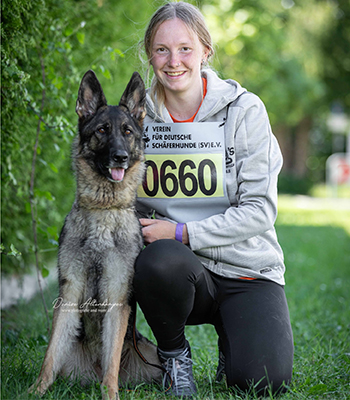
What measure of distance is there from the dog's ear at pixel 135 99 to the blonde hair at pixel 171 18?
0.26 metres

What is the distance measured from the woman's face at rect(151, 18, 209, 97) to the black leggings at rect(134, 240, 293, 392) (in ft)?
3.56

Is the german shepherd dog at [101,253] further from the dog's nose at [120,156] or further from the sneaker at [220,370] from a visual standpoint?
the sneaker at [220,370]

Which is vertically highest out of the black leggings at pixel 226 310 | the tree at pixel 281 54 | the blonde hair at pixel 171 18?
the tree at pixel 281 54

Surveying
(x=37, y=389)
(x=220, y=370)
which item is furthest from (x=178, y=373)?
(x=37, y=389)

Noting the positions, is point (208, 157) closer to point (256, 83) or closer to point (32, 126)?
point (32, 126)

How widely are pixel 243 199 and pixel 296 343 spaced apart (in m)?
1.53

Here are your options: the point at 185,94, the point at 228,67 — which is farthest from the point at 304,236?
the point at 185,94

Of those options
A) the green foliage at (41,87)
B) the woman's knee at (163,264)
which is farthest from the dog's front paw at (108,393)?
the green foliage at (41,87)

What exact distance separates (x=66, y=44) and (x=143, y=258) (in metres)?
1.86

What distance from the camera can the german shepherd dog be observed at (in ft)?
8.14

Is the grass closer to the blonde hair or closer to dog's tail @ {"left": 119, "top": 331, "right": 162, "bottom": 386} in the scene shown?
dog's tail @ {"left": 119, "top": 331, "right": 162, "bottom": 386}

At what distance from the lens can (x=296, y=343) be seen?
3.65m

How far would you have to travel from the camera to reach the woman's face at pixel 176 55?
2887mm

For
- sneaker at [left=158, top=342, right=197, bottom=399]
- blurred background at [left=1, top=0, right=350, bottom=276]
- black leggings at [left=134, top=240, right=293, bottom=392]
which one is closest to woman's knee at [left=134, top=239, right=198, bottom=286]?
black leggings at [left=134, top=240, right=293, bottom=392]
